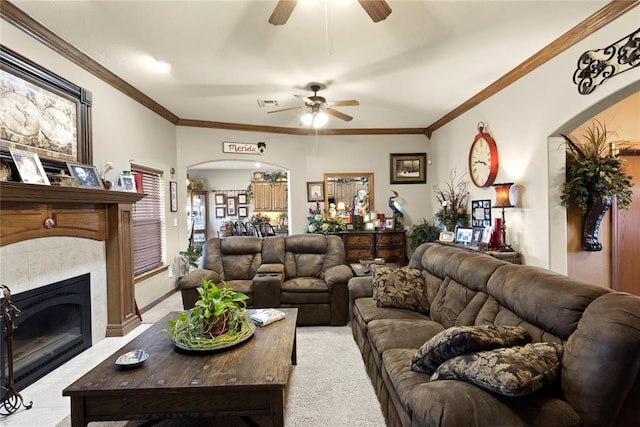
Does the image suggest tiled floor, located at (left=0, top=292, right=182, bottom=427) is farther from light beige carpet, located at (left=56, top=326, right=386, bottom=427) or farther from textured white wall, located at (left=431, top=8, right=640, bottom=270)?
textured white wall, located at (left=431, top=8, right=640, bottom=270)

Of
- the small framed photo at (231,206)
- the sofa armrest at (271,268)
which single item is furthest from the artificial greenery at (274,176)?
the sofa armrest at (271,268)

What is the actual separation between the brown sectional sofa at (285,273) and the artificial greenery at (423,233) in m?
2.14

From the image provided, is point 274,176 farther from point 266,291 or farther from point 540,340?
point 540,340

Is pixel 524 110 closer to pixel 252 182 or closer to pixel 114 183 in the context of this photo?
pixel 114 183

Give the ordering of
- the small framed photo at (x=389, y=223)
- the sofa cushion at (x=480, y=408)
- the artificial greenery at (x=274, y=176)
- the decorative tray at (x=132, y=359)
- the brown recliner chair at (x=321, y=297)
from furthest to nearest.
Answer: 1. the artificial greenery at (x=274, y=176)
2. the small framed photo at (x=389, y=223)
3. the brown recliner chair at (x=321, y=297)
4. the decorative tray at (x=132, y=359)
5. the sofa cushion at (x=480, y=408)

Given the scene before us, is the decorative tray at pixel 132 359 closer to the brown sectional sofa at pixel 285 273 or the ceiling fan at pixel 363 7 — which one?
the brown sectional sofa at pixel 285 273

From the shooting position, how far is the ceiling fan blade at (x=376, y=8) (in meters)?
1.95

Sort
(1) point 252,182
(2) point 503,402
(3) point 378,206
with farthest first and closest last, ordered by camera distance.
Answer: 1. (1) point 252,182
2. (3) point 378,206
3. (2) point 503,402

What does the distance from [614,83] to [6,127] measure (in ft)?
15.4

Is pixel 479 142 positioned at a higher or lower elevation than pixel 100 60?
lower

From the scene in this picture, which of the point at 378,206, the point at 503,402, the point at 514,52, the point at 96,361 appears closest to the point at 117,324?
the point at 96,361

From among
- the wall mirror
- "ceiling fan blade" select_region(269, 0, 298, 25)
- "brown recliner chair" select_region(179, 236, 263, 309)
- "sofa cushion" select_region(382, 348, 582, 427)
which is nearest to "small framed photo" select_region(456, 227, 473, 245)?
the wall mirror

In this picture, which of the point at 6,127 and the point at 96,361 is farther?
the point at 96,361

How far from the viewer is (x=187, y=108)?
→ 4797mm
